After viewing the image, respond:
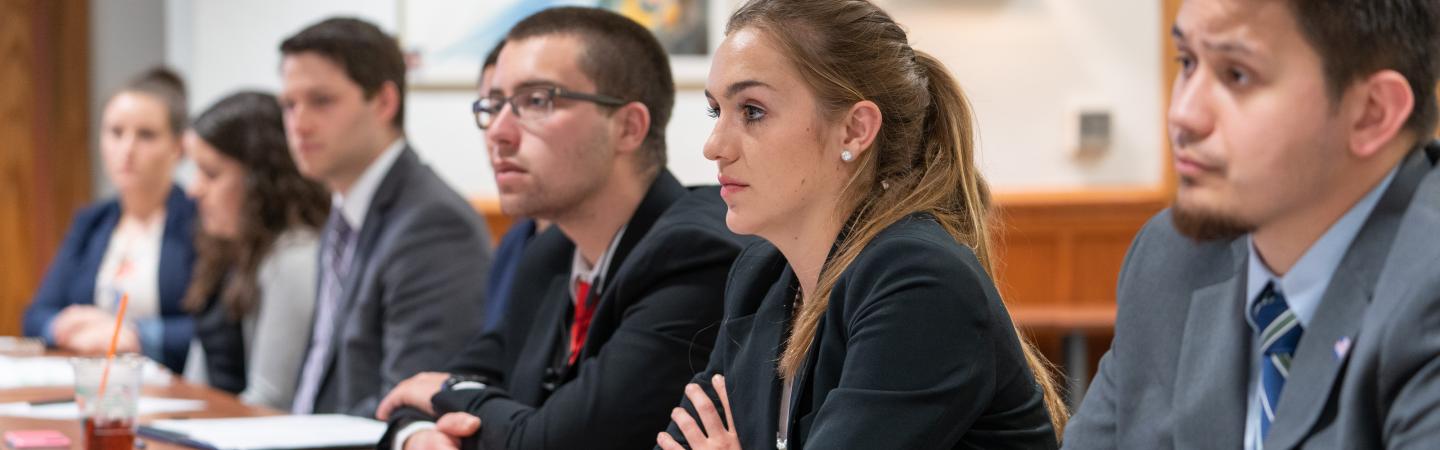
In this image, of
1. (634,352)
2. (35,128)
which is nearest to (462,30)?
(35,128)

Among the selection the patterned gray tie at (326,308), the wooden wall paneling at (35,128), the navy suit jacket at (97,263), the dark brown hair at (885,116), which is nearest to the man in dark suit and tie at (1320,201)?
the dark brown hair at (885,116)

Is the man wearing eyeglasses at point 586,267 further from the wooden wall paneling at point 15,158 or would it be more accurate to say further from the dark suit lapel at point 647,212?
the wooden wall paneling at point 15,158

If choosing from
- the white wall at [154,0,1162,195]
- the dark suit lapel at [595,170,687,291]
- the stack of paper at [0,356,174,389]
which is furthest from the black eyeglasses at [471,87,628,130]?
the white wall at [154,0,1162,195]

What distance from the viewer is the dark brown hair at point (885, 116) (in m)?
1.83

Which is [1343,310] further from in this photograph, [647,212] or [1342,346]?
[647,212]

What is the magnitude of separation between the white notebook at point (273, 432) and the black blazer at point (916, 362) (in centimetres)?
93

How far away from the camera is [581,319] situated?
253cm

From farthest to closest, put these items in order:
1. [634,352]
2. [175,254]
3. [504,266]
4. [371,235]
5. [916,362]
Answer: [175,254] → [371,235] → [504,266] → [634,352] → [916,362]

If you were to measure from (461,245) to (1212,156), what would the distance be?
7.34ft

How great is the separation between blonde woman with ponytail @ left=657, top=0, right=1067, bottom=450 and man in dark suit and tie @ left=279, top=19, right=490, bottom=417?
1.32 metres

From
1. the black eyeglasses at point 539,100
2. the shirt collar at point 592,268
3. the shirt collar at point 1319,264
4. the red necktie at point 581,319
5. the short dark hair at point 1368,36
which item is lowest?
the red necktie at point 581,319

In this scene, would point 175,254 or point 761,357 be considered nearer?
point 761,357

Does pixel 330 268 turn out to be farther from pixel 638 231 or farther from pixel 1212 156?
pixel 1212 156

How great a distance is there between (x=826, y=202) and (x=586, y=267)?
0.85 meters
